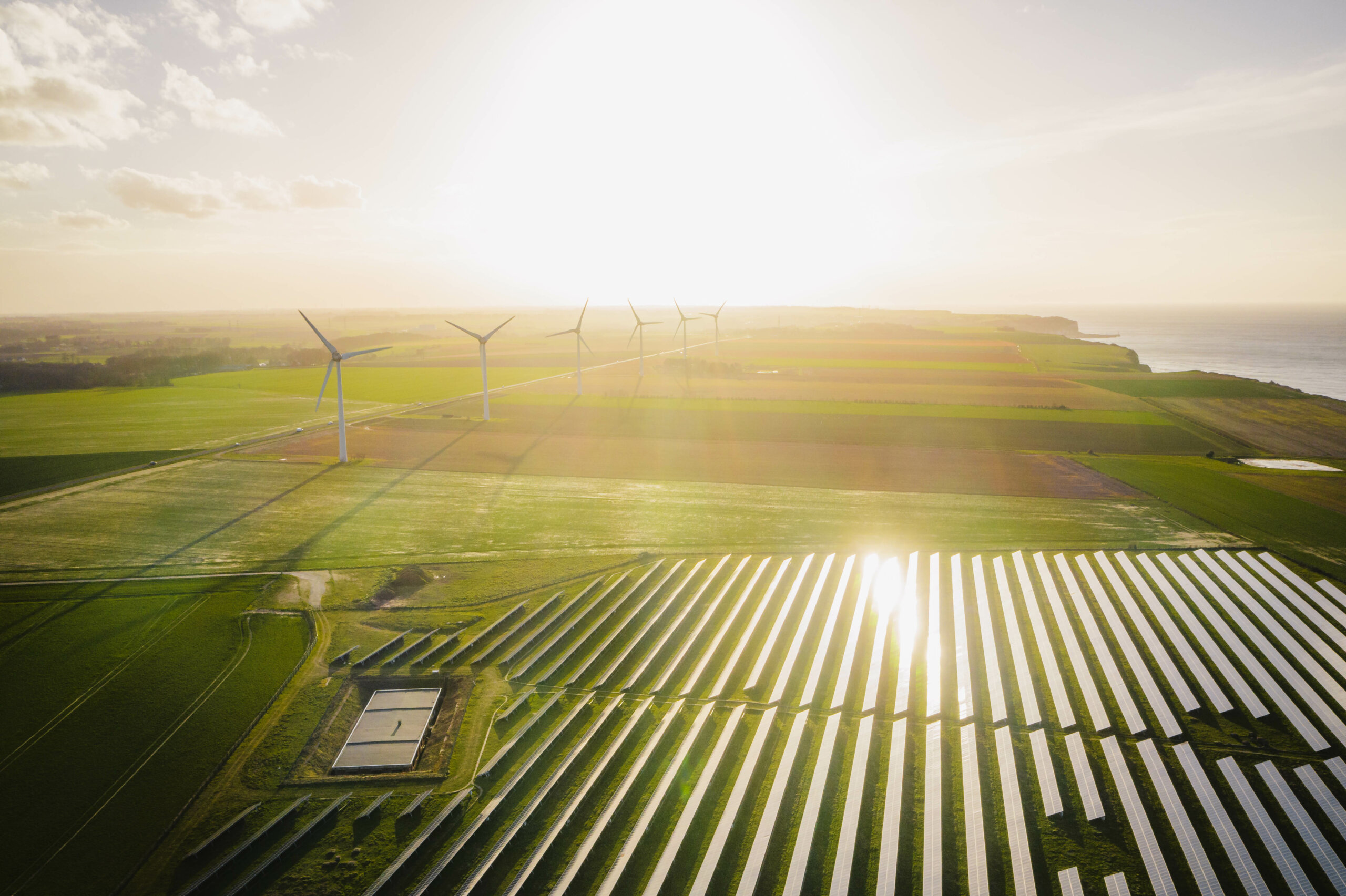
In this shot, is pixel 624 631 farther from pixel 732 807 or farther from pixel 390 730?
pixel 732 807

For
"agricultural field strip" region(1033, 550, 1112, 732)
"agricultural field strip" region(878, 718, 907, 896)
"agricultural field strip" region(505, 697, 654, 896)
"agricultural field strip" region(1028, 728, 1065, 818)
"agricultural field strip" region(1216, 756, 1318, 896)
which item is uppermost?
"agricultural field strip" region(1033, 550, 1112, 732)

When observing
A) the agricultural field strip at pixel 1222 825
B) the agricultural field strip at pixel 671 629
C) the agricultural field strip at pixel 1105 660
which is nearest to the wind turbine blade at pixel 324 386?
the agricultural field strip at pixel 671 629

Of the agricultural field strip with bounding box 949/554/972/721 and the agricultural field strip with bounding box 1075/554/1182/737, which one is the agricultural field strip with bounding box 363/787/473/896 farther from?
the agricultural field strip with bounding box 1075/554/1182/737

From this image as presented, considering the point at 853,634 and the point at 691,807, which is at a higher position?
the point at 853,634

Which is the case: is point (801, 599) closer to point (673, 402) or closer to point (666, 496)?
point (666, 496)

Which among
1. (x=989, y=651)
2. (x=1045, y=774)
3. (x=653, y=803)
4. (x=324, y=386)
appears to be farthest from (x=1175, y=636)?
(x=324, y=386)

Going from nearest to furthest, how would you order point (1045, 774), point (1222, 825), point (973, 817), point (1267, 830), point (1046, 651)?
point (1267, 830)
point (1222, 825)
point (973, 817)
point (1045, 774)
point (1046, 651)

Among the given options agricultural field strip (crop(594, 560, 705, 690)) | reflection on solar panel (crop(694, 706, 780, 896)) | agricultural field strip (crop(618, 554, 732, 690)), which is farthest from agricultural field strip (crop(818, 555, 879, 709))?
agricultural field strip (crop(594, 560, 705, 690))
